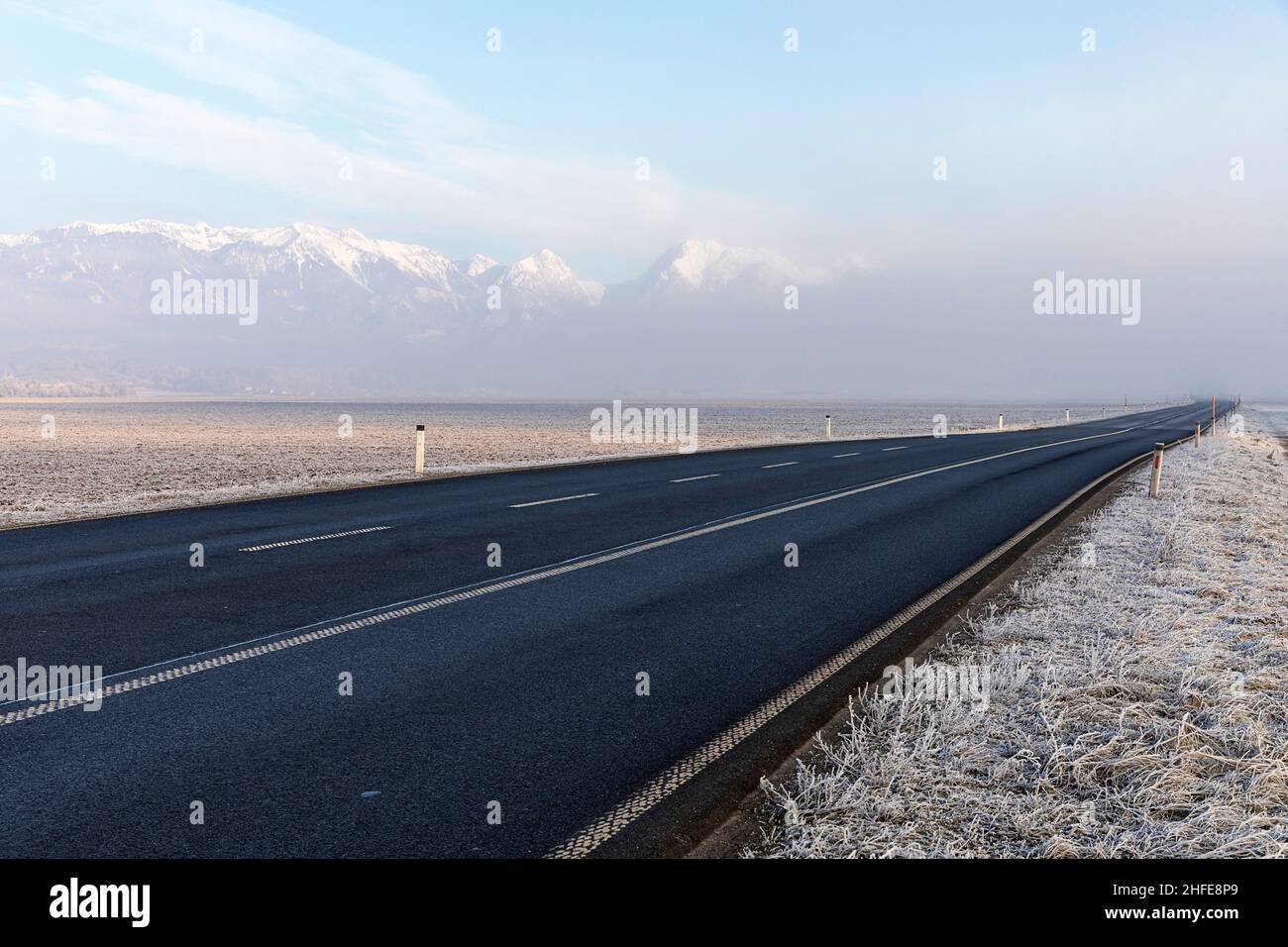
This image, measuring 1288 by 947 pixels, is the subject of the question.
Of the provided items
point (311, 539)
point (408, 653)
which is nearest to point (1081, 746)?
point (408, 653)

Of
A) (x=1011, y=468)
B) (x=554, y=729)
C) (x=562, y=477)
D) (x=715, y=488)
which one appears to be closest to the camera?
(x=554, y=729)

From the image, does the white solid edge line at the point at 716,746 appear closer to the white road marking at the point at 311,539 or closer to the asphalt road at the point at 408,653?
the asphalt road at the point at 408,653

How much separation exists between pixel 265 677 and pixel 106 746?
1.12m

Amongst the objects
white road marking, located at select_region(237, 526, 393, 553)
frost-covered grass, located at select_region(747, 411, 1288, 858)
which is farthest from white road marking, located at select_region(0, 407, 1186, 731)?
white road marking, located at select_region(237, 526, 393, 553)

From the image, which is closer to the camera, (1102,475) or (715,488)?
(715,488)

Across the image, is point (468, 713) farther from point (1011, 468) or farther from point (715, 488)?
point (1011, 468)

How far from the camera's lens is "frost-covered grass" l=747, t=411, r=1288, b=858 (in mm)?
3506

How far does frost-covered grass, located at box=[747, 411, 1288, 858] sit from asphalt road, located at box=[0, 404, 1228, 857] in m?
0.84

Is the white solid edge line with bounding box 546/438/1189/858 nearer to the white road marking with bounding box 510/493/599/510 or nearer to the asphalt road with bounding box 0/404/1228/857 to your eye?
the asphalt road with bounding box 0/404/1228/857

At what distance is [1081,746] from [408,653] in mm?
4082

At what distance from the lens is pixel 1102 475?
1908cm

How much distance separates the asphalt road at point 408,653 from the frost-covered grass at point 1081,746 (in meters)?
0.84
